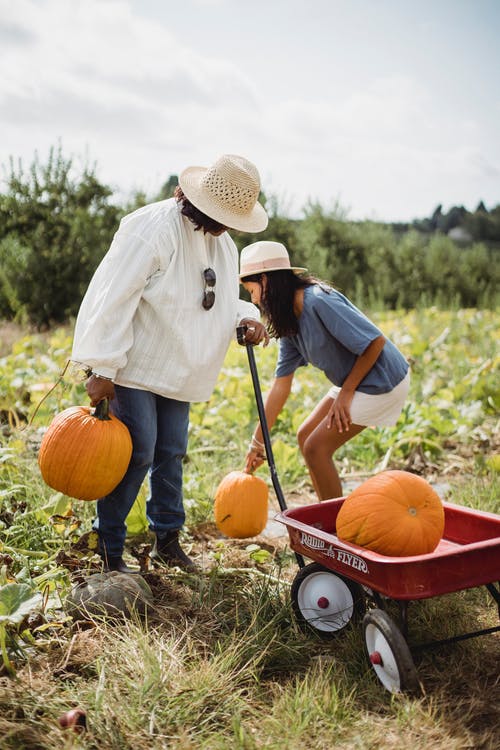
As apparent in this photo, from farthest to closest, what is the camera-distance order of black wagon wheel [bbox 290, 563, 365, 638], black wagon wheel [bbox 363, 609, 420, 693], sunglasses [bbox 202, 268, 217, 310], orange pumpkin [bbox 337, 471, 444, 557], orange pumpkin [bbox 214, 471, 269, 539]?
orange pumpkin [bbox 214, 471, 269, 539], sunglasses [bbox 202, 268, 217, 310], black wagon wheel [bbox 290, 563, 365, 638], orange pumpkin [bbox 337, 471, 444, 557], black wagon wheel [bbox 363, 609, 420, 693]

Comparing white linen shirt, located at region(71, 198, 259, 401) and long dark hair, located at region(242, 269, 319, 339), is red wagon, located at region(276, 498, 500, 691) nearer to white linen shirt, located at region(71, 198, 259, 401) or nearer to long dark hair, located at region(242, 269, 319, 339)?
white linen shirt, located at region(71, 198, 259, 401)

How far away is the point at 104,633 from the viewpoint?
240cm

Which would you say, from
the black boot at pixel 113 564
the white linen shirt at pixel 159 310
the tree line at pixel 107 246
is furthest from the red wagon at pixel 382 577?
the tree line at pixel 107 246

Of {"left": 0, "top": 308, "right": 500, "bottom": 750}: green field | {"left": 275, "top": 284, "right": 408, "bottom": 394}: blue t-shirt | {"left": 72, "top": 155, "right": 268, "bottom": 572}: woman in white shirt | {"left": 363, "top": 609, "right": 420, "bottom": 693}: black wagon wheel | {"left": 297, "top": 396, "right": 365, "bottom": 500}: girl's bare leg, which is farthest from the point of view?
{"left": 297, "top": 396, "right": 365, "bottom": 500}: girl's bare leg

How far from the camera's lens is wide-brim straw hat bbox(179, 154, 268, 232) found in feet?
9.22

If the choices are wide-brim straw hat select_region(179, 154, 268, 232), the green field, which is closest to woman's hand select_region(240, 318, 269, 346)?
wide-brim straw hat select_region(179, 154, 268, 232)

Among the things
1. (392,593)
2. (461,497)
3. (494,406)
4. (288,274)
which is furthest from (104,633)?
(494,406)

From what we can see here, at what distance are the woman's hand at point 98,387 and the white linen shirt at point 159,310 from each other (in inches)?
1.9

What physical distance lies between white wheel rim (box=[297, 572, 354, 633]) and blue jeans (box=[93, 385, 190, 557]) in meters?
0.83

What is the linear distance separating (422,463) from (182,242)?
9.20ft

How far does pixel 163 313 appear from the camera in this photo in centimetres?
282

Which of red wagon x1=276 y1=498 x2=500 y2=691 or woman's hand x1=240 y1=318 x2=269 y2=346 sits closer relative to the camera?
red wagon x1=276 y1=498 x2=500 y2=691

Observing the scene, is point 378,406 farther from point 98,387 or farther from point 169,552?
point 98,387

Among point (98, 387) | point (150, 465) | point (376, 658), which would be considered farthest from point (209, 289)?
point (376, 658)
